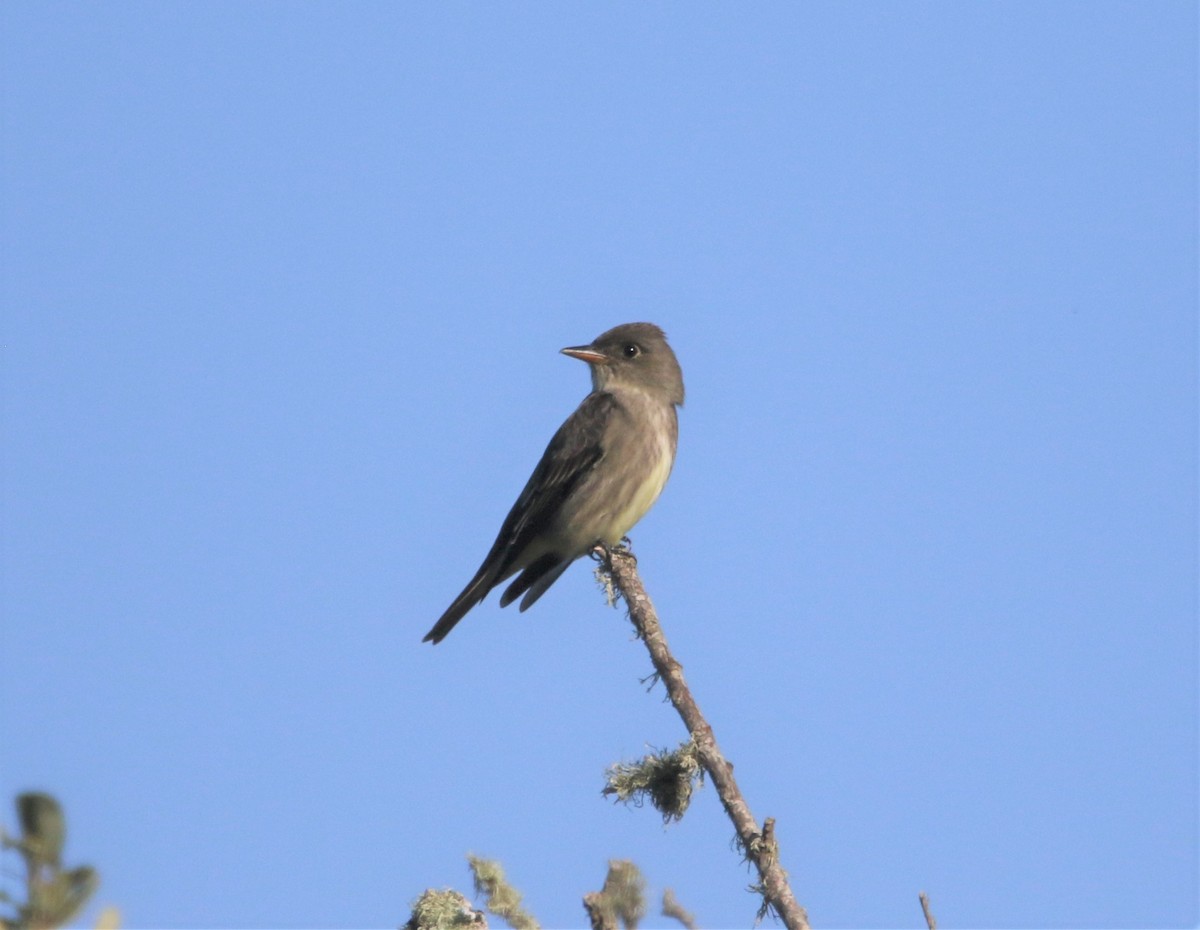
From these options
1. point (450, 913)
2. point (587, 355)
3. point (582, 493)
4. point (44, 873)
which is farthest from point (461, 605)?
point (44, 873)

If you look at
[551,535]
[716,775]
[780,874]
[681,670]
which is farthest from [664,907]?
[551,535]

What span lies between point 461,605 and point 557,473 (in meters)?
1.26

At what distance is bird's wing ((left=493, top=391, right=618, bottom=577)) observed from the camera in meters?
Result: 9.99

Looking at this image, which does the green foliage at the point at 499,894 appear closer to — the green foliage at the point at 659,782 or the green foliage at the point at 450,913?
the green foliage at the point at 450,913

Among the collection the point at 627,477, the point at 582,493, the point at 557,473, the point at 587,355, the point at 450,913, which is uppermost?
the point at 587,355

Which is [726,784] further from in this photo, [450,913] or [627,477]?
[627,477]

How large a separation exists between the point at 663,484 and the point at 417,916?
6.76 meters

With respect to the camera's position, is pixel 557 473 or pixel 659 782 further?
pixel 557 473

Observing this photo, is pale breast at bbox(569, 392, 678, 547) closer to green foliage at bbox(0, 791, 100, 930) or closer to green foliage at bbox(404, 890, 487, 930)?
green foliage at bbox(404, 890, 487, 930)

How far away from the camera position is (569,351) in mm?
11328

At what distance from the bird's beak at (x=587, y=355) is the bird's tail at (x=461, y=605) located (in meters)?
2.22

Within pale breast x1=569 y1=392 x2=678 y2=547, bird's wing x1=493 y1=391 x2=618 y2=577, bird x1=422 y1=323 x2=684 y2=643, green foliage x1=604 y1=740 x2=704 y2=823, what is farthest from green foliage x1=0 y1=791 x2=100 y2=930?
bird's wing x1=493 y1=391 x2=618 y2=577

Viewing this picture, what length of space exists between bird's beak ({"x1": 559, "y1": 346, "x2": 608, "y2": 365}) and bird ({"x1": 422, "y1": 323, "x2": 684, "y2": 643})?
411 millimetres

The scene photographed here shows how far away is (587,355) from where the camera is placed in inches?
444
